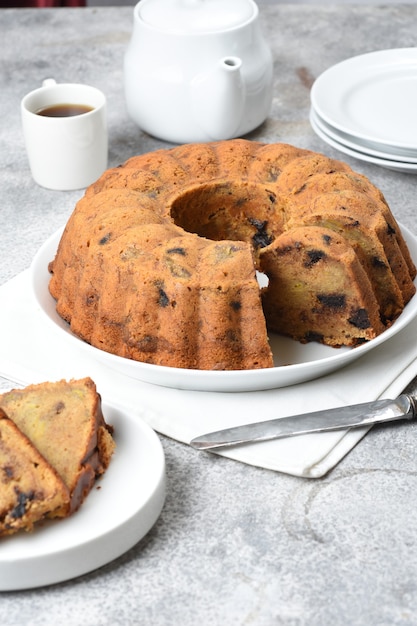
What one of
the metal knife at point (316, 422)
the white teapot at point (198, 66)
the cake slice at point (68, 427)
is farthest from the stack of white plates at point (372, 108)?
the cake slice at point (68, 427)

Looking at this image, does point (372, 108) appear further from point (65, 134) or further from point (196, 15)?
point (65, 134)

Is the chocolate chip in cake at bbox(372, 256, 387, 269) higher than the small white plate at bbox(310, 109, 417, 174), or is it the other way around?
the chocolate chip in cake at bbox(372, 256, 387, 269)

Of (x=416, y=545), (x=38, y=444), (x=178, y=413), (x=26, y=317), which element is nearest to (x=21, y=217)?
(x=26, y=317)

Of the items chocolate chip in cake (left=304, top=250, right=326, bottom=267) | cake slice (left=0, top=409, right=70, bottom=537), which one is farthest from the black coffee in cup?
cake slice (left=0, top=409, right=70, bottom=537)

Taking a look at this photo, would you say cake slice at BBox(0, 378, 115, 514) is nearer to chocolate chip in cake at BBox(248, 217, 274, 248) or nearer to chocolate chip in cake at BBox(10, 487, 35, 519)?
chocolate chip in cake at BBox(10, 487, 35, 519)

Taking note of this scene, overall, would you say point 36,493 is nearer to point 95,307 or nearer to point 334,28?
point 95,307

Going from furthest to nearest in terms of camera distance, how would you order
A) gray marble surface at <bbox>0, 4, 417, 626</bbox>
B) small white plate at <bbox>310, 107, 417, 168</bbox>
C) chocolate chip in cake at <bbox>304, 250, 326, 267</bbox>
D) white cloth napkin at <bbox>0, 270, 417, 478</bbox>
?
small white plate at <bbox>310, 107, 417, 168</bbox>
chocolate chip in cake at <bbox>304, 250, 326, 267</bbox>
white cloth napkin at <bbox>0, 270, 417, 478</bbox>
gray marble surface at <bbox>0, 4, 417, 626</bbox>
